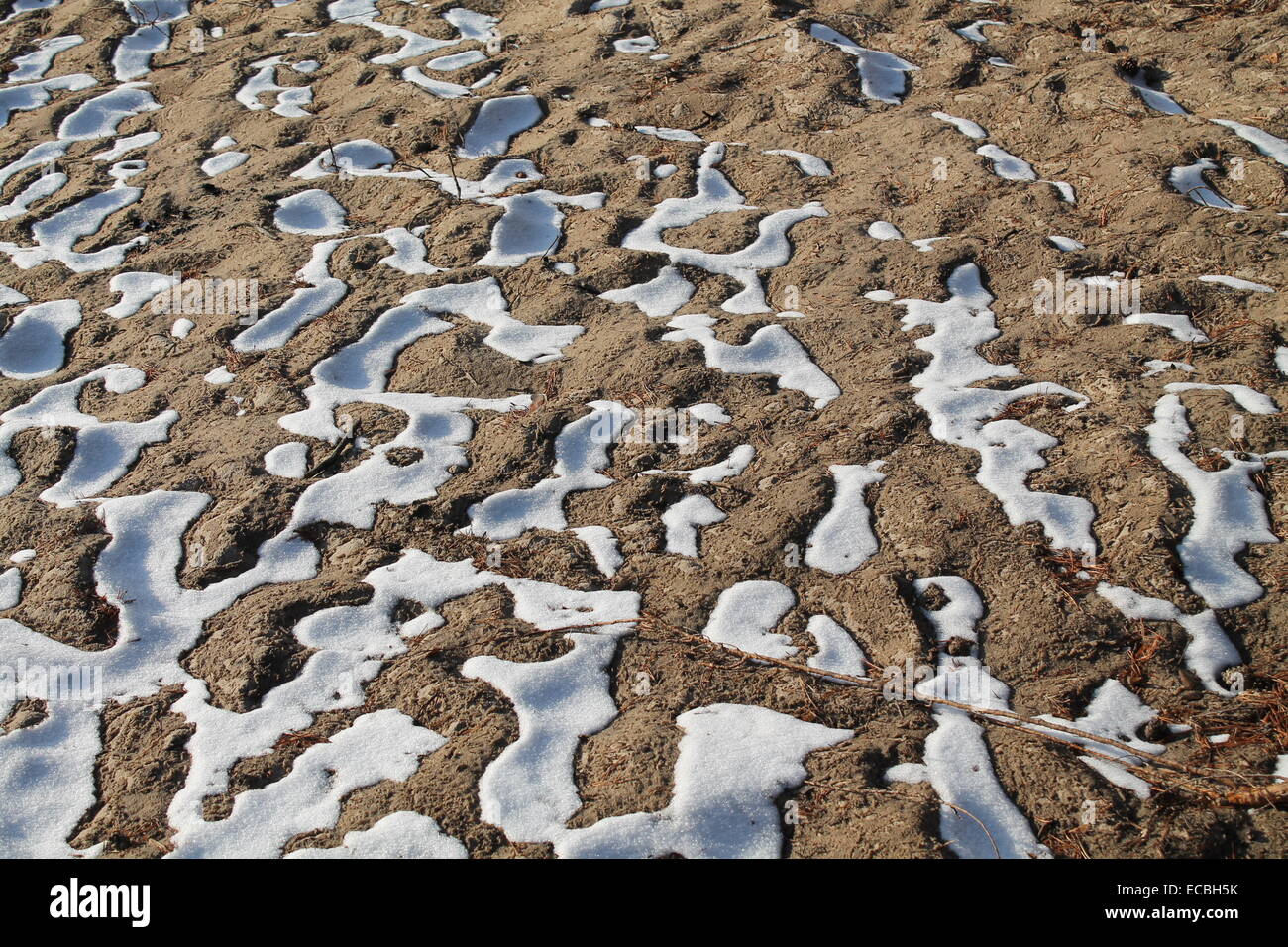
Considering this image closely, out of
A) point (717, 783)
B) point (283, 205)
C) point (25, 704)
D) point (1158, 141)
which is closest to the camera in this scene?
point (717, 783)

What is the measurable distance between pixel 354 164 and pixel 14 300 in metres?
1.85

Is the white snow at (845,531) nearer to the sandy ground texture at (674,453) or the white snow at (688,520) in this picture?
the sandy ground texture at (674,453)

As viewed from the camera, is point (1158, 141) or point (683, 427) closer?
point (683, 427)

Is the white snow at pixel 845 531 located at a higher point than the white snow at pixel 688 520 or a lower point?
higher

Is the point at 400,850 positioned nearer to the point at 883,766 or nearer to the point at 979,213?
the point at 883,766

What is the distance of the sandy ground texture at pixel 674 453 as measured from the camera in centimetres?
249

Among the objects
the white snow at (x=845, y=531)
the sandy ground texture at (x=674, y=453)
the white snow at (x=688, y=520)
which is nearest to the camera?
the sandy ground texture at (x=674, y=453)

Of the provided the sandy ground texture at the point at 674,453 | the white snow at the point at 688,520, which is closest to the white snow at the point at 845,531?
the sandy ground texture at the point at 674,453

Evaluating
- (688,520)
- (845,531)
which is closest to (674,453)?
(688,520)

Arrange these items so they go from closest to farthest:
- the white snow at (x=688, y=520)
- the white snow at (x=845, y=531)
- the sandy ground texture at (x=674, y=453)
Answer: the sandy ground texture at (x=674, y=453) < the white snow at (x=845, y=531) < the white snow at (x=688, y=520)

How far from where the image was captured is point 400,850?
2.33 meters

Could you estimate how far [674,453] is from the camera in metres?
3.62

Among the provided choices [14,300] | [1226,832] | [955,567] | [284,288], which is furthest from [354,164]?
[1226,832]

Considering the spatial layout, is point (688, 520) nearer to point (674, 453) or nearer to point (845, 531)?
point (674, 453)
